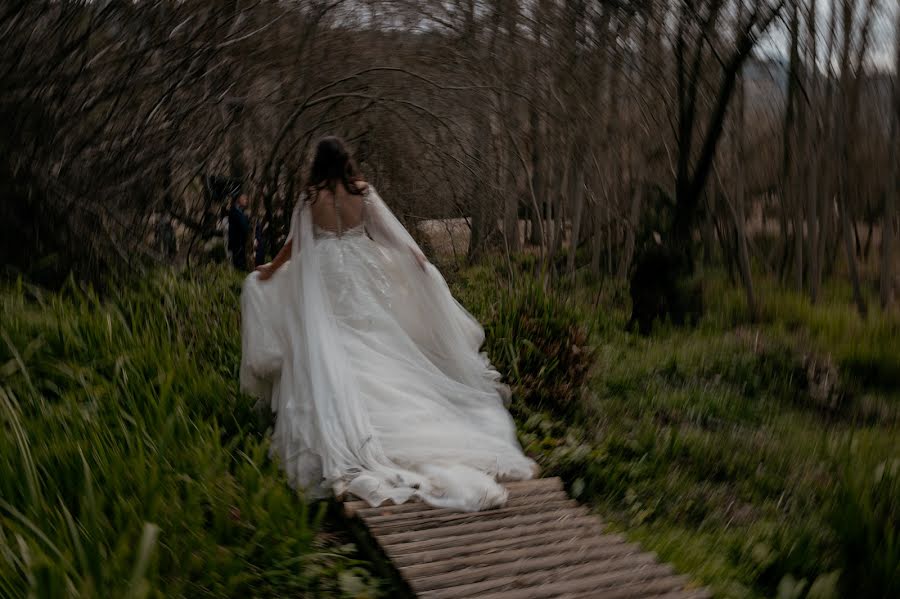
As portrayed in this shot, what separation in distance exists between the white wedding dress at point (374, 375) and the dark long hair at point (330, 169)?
0.16 meters

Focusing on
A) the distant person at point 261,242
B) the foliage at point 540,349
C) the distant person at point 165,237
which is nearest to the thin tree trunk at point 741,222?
the foliage at point 540,349

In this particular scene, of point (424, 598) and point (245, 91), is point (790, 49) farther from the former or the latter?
point (424, 598)

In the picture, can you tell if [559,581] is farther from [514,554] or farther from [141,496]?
[141,496]

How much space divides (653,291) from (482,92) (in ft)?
10.1

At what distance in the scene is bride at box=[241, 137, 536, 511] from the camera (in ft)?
13.9

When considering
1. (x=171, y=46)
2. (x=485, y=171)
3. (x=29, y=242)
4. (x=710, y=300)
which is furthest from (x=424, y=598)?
→ (x=485, y=171)

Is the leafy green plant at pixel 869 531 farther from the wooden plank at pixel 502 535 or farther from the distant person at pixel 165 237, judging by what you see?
the distant person at pixel 165 237

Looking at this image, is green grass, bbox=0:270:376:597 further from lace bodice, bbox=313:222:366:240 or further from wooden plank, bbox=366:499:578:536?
lace bodice, bbox=313:222:366:240

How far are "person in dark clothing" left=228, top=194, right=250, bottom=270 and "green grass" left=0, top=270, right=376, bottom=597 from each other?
5.08 metres

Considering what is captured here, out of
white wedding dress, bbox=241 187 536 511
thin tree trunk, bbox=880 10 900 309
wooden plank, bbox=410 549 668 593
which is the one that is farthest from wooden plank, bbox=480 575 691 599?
thin tree trunk, bbox=880 10 900 309

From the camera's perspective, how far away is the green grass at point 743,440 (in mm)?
3625

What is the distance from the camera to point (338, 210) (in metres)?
5.55

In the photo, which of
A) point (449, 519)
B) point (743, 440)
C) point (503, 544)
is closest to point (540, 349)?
point (743, 440)

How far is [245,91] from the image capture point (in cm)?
902
